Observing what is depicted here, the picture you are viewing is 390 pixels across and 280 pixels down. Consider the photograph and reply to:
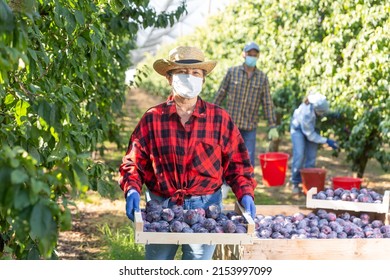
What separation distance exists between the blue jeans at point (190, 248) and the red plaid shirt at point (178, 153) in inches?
1.5

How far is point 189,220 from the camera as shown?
3834 mm

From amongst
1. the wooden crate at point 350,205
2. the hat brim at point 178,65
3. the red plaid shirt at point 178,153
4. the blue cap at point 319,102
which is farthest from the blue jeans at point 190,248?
the blue cap at point 319,102

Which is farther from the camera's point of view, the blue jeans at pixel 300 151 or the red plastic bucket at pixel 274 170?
the red plastic bucket at pixel 274 170

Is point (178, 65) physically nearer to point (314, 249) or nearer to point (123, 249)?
point (314, 249)

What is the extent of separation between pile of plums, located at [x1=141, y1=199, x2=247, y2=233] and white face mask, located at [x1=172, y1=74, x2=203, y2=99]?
0.61 meters

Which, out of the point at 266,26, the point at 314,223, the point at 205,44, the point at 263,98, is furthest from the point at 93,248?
the point at 205,44

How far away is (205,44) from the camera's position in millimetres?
16156

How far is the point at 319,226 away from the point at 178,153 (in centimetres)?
168

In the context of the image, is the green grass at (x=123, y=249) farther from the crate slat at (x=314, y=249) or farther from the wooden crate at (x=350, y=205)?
the wooden crate at (x=350, y=205)

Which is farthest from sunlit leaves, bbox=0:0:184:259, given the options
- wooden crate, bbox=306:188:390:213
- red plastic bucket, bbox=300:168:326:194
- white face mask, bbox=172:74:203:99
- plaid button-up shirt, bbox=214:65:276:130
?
red plastic bucket, bbox=300:168:326:194

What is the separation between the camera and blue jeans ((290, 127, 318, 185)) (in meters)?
8.82

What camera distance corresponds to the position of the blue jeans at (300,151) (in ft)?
28.9

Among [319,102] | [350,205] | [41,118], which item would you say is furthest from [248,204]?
[319,102]

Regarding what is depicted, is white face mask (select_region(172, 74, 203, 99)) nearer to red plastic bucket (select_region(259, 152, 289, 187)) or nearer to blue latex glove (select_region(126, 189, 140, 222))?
blue latex glove (select_region(126, 189, 140, 222))
